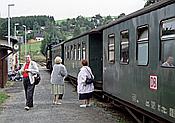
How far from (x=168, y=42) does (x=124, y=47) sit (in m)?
3.82

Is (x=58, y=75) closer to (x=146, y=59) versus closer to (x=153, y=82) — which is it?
(x=146, y=59)

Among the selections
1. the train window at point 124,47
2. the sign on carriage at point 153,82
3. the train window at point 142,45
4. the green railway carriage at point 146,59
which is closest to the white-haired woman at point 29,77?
the green railway carriage at point 146,59

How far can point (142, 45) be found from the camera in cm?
991

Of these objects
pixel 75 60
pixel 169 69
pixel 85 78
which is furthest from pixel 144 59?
pixel 75 60

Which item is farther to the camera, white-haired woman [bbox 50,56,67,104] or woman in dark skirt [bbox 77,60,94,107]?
white-haired woman [bbox 50,56,67,104]

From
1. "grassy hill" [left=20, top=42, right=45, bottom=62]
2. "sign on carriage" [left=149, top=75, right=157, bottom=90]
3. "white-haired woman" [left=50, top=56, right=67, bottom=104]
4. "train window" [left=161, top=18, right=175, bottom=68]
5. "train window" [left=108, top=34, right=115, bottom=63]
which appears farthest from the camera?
"grassy hill" [left=20, top=42, right=45, bottom=62]

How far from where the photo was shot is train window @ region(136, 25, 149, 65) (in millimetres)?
9586

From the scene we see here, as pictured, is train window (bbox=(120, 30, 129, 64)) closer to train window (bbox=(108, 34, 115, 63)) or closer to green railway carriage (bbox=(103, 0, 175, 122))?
green railway carriage (bbox=(103, 0, 175, 122))

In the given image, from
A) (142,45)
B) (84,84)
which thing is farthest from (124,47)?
(84,84)

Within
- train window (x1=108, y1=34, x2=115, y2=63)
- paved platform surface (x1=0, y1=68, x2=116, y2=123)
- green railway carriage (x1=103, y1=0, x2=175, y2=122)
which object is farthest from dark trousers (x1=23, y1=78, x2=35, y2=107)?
green railway carriage (x1=103, y1=0, x2=175, y2=122)

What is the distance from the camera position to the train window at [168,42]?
787 cm

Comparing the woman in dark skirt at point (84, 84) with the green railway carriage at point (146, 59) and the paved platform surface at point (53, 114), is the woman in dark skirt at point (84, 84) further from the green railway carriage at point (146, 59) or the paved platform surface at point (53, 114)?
the green railway carriage at point (146, 59)

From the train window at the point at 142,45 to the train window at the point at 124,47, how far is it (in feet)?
3.87

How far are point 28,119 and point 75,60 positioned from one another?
38.9 ft
